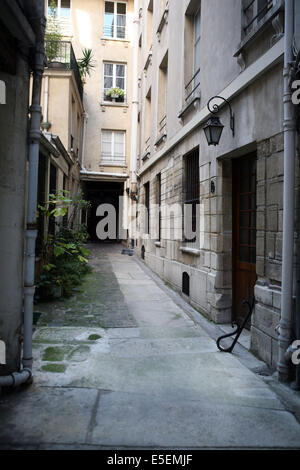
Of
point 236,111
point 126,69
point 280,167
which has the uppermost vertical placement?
point 126,69

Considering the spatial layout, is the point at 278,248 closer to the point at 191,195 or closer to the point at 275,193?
the point at 275,193

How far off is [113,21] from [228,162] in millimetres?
15970

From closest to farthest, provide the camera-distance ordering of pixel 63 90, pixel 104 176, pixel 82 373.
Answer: pixel 82 373 → pixel 63 90 → pixel 104 176

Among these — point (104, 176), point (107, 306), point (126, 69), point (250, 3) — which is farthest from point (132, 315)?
point (126, 69)

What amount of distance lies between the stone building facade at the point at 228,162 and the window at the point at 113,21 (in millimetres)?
9401

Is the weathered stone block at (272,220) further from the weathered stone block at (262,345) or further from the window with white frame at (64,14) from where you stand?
the window with white frame at (64,14)

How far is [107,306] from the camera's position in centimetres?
646

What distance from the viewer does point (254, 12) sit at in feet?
15.6

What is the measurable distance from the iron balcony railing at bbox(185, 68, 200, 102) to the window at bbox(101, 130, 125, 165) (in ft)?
33.6

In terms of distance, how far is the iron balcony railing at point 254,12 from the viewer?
14.8 feet

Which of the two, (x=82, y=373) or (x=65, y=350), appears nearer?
(x=82, y=373)

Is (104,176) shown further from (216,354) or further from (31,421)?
(31,421)
